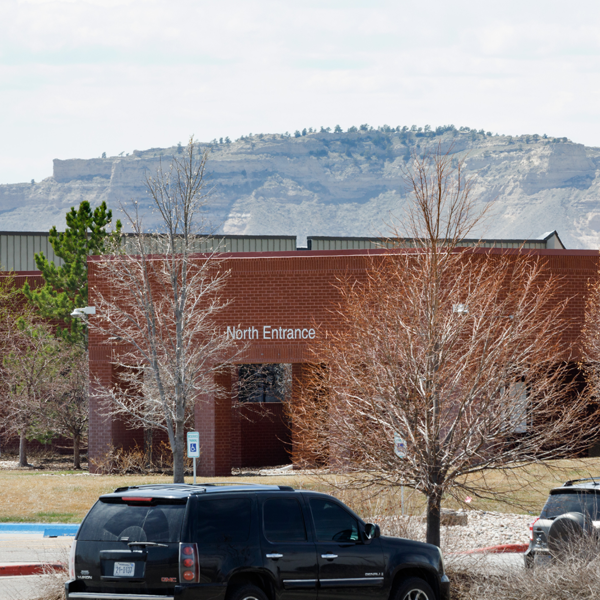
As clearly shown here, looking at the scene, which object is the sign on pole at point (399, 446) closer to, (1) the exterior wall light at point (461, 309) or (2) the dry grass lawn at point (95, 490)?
(1) the exterior wall light at point (461, 309)

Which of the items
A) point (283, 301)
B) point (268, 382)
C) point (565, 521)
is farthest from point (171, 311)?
point (565, 521)

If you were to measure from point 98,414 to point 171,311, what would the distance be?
5.01m

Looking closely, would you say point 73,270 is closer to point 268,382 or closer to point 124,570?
point 268,382

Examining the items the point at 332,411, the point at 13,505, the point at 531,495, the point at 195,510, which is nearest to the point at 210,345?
the point at 13,505

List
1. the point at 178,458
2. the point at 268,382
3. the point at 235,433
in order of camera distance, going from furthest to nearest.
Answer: the point at 268,382 < the point at 235,433 < the point at 178,458

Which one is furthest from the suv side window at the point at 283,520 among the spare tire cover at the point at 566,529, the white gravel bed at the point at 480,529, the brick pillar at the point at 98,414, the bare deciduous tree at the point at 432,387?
the brick pillar at the point at 98,414

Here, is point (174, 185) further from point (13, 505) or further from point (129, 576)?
point (129, 576)

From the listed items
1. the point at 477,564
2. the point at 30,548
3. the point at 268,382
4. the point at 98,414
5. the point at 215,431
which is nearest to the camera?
the point at 477,564

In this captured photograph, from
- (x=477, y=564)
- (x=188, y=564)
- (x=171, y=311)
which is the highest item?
(x=171, y=311)

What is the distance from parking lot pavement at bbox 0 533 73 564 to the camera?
15.0 m

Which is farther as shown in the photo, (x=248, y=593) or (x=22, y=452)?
(x=22, y=452)

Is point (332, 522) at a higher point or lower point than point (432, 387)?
lower

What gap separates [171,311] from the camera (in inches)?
A: 1070

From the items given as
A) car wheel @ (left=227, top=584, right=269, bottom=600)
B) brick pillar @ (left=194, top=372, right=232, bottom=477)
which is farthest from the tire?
brick pillar @ (left=194, top=372, right=232, bottom=477)
